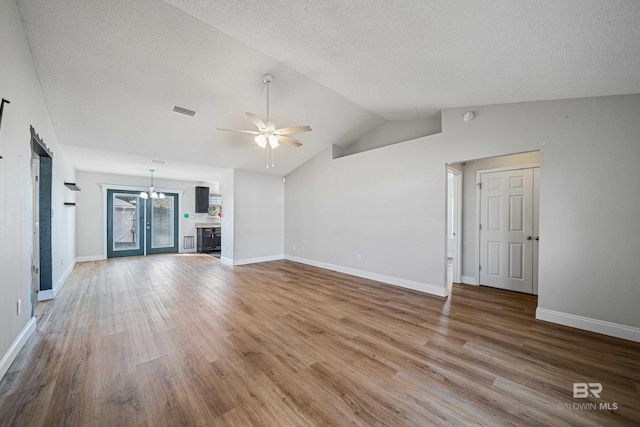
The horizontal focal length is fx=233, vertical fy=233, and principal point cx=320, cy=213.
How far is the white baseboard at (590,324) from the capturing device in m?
2.50

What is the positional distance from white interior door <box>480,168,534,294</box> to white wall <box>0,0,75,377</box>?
6220 mm

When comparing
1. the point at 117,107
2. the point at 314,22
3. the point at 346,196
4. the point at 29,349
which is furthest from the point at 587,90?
the point at 29,349

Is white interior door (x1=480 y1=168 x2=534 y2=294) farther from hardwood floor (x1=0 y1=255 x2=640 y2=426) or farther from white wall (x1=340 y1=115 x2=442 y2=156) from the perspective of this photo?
white wall (x1=340 y1=115 x2=442 y2=156)

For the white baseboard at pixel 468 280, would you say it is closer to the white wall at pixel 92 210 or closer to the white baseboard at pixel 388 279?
the white baseboard at pixel 388 279

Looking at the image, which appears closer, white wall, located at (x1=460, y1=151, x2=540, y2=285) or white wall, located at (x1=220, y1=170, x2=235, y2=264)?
white wall, located at (x1=460, y1=151, x2=540, y2=285)

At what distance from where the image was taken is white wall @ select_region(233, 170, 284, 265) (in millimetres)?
6332

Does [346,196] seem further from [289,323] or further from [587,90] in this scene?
[587,90]

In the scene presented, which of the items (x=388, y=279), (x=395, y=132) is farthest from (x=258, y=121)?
(x=388, y=279)

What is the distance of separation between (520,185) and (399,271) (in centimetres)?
259

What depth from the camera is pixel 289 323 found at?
290 cm

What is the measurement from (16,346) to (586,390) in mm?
4850

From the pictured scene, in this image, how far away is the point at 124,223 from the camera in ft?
24.6

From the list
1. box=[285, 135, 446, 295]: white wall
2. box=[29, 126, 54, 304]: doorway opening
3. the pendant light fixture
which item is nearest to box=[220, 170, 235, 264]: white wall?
box=[285, 135, 446, 295]: white wall

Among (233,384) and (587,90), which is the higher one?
(587,90)
